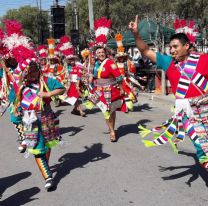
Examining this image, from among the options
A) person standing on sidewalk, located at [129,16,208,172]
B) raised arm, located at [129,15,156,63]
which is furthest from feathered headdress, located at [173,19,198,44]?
raised arm, located at [129,15,156,63]

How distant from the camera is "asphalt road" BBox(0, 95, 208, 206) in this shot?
4145mm

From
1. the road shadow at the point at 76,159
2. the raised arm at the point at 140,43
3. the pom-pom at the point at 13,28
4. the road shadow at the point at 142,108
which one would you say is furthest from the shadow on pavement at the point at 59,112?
the raised arm at the point at 140,43

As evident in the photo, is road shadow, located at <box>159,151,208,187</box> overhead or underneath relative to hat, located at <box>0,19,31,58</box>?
underneath

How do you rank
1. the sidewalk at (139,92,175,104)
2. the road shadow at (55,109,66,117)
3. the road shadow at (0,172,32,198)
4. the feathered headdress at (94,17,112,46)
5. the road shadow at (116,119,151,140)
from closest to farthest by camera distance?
the road shadow at (0,172,32,198), the feathered headdress at (94,17,112,46), the road shadow at (116,119,151,140), the road shadow at (55,109,66,117), the sidewalk at (139,92,175,104)

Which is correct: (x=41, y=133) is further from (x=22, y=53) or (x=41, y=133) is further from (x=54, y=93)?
(x=22, y=53)

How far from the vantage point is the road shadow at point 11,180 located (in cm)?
470

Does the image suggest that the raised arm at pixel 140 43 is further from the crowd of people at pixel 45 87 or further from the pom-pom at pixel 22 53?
the pom-pom at pixel 22 53

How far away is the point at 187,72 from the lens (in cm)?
382

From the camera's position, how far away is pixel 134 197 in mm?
4148

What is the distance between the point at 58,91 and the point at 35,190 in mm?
1209

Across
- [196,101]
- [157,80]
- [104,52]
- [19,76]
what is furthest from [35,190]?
[157,80]

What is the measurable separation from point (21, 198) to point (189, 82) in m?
2.25

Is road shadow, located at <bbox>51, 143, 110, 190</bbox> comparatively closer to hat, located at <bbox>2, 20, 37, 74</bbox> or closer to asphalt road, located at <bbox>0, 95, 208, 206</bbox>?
asphalt road, located at <bbox>0, 95, 208, 206</bbox>

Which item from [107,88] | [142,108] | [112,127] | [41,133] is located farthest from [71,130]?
[41,133]
